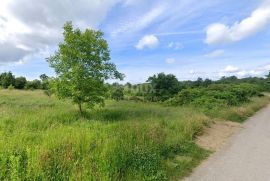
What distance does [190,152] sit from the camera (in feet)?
30.7

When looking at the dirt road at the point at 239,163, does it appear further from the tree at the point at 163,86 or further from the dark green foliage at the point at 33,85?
the dark green foliage at the point at 33,85

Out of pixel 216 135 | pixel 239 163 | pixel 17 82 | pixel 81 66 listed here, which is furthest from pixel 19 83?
pixel 239 163

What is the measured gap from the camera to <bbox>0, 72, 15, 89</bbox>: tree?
5124cm

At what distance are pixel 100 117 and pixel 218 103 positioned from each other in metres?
12.1

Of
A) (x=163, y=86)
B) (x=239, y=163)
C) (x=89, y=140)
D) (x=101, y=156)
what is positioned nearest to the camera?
(x=101, y=156)

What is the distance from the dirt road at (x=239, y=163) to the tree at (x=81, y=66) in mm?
7494

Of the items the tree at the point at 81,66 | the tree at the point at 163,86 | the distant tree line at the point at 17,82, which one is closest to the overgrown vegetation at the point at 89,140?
the tree at the point at 81,66

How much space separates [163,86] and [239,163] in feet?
85.4

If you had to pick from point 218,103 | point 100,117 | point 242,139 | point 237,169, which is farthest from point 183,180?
point 218,103

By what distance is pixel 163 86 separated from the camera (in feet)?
112

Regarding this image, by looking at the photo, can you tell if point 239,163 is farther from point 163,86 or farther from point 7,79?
point 7,79

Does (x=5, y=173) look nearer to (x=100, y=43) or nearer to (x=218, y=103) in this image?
(x=100, y=43)

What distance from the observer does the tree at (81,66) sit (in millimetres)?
14500

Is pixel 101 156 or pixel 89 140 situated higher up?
pixel 89 140
